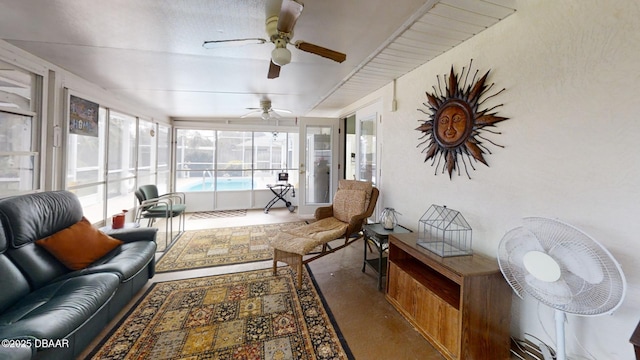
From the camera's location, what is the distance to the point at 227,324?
184cm

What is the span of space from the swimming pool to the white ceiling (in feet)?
9.22

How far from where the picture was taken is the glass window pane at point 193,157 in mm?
5719

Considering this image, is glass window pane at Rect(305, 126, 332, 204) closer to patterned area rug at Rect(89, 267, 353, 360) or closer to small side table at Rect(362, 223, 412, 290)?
small side table at Rect(362, 223, 412, 290)

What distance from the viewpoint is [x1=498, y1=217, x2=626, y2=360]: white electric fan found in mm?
1053

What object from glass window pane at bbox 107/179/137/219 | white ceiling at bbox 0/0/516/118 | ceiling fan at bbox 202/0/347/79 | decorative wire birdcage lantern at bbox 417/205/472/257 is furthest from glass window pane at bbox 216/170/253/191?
decorative wire birdcage lantern at bbox 417/205/472/257

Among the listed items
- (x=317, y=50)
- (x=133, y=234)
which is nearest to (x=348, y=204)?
(x=317, y=50)

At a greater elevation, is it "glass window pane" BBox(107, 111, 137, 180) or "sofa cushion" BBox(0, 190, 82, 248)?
"glass window pane" BBox(107, 111, 137, 180)

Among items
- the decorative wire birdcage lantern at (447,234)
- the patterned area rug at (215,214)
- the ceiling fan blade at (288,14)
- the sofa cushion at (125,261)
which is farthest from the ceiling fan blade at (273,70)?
the patterned area rug at (215,214)

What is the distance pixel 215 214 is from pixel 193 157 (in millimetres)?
1538

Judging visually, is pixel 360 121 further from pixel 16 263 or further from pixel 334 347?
pixel 16 263

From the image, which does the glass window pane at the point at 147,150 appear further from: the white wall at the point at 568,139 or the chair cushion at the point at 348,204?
the white wall at the point at 568,139

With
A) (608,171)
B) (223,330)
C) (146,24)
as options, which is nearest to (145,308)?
(223,330)

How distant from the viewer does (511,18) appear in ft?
5.60

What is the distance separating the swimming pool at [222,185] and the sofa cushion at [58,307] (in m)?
4.30
